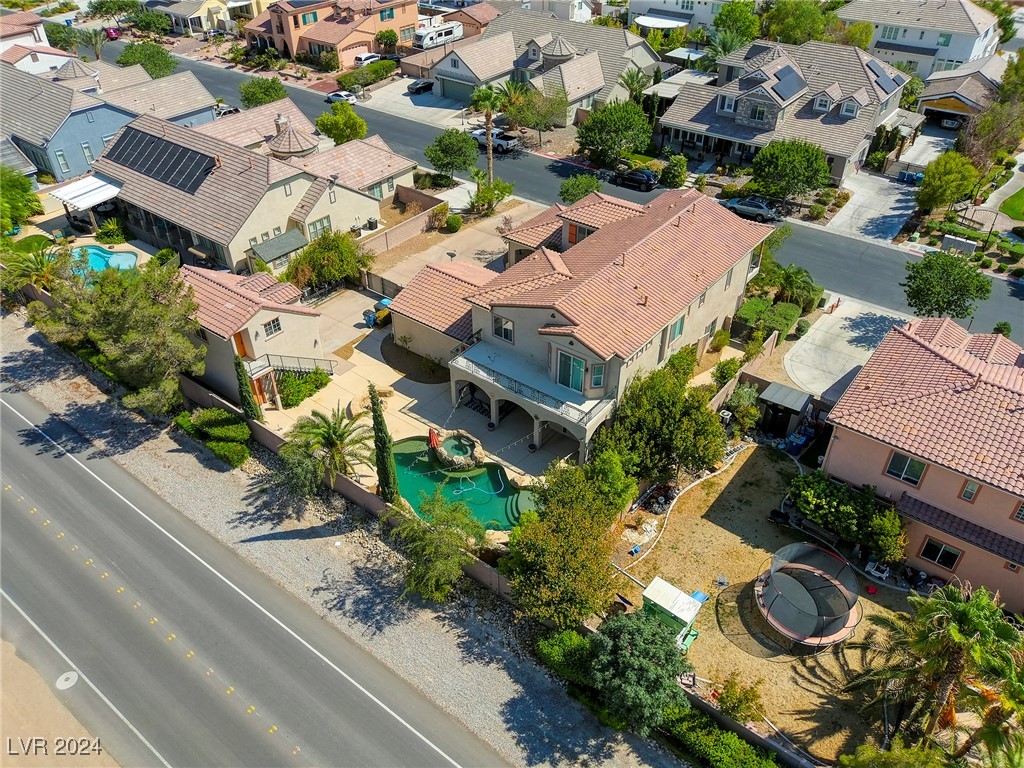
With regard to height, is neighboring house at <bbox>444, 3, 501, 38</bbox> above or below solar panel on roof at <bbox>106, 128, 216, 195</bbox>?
above

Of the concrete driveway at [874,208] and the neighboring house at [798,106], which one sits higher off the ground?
the neighboring house at [798,106]

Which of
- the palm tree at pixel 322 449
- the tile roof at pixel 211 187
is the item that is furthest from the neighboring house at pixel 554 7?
the palm tree at pixel 322 449

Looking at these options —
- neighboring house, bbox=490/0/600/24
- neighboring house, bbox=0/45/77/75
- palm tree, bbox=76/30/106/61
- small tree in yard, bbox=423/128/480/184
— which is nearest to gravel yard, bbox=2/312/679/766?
small tree in yard, bbox=423/128/480/184

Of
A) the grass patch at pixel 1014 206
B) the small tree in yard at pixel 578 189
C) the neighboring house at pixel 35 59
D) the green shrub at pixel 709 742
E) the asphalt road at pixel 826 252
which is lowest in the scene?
the green shrub at pixel 709 742

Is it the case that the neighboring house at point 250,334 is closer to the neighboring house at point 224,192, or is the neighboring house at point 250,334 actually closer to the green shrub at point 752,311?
the neighboring house at point 224,192

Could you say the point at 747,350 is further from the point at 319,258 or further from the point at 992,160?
the point at 992,160

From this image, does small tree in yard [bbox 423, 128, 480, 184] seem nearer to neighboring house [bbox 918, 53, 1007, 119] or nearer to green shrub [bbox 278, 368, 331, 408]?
green shrub [bbox 278, 368, 331, 408]
